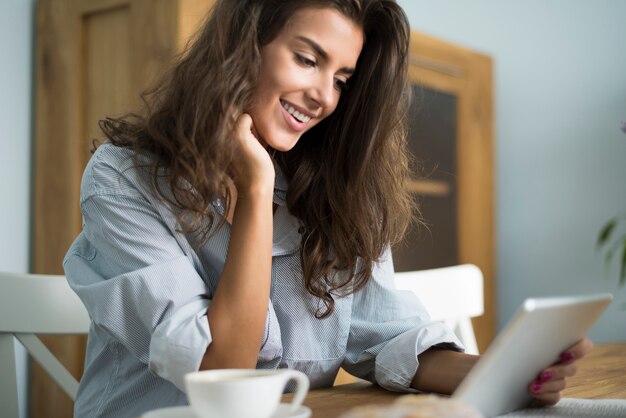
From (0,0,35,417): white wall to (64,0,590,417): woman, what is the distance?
1.08m

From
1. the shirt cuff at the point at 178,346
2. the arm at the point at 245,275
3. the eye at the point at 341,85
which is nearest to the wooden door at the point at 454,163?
→ the eye at the point at 341,85

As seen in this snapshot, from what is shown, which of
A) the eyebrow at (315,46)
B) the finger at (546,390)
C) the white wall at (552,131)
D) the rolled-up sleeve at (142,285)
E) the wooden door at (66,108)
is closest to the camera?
the finger at (546,390)

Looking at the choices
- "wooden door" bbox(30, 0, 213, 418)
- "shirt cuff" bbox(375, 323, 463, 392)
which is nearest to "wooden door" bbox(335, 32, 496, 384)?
"wooden door" bbox(30, 0, 213, 418)

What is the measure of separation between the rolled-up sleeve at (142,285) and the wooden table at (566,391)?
0.51 ft

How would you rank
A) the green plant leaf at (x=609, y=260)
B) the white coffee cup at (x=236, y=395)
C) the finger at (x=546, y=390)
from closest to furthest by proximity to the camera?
the white coffee cup at (x=236, y=395) → the finger at (x=546, y=390) → the green plant leaf at (x=609, y=260)

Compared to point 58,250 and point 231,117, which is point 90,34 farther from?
point 231,117

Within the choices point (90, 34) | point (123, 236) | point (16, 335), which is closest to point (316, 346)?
point (123, 236)

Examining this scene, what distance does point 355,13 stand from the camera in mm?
1377

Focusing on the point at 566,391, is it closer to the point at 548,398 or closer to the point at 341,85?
the point at 548,398

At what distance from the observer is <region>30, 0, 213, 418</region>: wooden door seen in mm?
2332

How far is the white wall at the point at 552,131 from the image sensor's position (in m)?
3.24

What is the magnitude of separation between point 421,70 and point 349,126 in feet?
4.98

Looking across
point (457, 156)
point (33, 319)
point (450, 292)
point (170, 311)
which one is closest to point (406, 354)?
point (170, 311)

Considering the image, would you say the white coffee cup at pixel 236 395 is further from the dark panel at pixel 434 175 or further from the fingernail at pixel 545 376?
the dark panel at pixel 434 175
